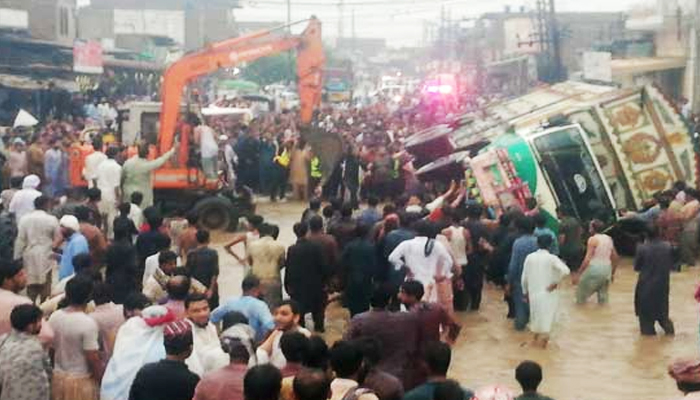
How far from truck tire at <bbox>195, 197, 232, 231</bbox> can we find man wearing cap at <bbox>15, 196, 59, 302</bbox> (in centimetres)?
728

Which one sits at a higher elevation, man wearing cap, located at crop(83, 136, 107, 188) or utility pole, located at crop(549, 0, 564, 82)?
utility pole, located at crop(549, 0, 564, 82)

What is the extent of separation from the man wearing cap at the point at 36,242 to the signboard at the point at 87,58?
23.3 m

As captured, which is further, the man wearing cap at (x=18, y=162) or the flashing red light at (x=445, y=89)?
the flashing red light at (x=445, y=89)

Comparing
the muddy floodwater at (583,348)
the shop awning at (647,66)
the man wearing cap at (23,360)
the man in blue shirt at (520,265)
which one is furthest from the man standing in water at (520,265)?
the shop awning at (647,66)

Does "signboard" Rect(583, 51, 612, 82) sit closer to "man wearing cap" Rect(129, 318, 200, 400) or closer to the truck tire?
the truck tire

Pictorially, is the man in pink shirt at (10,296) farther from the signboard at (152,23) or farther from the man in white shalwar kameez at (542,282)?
the signboard at (152,23)

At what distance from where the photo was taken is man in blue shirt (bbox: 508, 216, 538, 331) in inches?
508

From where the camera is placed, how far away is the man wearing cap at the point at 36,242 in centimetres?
1307

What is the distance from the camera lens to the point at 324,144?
2488 centimetres

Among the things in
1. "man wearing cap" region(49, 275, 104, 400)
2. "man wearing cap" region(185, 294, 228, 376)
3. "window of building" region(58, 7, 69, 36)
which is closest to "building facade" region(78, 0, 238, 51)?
"window of building" region(58, 7, 69, 36)

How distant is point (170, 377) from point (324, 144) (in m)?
18.1

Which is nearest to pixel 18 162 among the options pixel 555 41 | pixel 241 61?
pixel 241 61

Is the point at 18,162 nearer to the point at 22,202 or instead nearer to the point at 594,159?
the point at 22,202

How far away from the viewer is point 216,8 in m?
83.6
